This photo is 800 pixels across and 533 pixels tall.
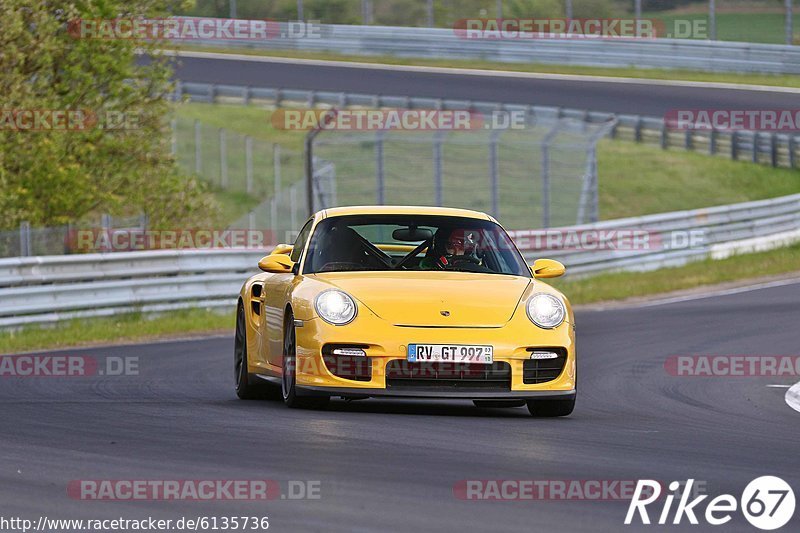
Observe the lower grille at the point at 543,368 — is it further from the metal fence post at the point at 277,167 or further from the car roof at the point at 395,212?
the metal fence post at the point at 277,167

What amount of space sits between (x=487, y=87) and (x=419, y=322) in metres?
32.5

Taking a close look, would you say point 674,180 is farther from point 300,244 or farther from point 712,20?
point 300,244

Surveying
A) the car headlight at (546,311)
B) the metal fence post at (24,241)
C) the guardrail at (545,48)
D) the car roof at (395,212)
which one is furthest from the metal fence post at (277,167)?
the car headlight at (546,311)

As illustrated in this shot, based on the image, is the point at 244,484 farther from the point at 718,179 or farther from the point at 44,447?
the point at 718,179

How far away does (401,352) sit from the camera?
9398 mm

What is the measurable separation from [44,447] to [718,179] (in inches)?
1207

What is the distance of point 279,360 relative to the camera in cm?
1039

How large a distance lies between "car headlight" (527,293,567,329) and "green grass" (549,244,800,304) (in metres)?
13.6

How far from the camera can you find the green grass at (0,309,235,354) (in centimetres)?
1755

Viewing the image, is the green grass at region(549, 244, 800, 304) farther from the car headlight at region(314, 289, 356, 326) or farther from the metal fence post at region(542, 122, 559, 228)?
the car headlight at region(314, 289, 356, 326)

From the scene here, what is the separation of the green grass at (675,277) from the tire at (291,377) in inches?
541

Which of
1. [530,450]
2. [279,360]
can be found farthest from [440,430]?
[279,360]

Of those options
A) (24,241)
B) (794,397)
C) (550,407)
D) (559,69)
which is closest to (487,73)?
(559,69)

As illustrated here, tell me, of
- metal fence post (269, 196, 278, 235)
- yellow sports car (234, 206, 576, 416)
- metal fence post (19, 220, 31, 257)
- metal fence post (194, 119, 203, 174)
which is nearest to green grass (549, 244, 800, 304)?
metal fence post (269, 196, 278, 235)
